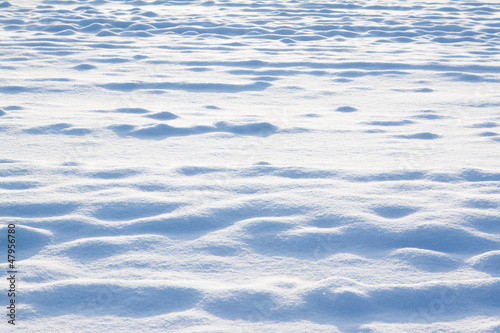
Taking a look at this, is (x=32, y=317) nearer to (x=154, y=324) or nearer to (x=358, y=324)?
(x=154, y=324)

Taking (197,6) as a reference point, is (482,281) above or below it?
below

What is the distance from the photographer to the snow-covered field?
159 cm

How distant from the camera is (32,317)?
4.97 feet

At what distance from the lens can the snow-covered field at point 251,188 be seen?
159 cm

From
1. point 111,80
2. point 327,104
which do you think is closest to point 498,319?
point 327,104

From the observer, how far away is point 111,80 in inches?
155

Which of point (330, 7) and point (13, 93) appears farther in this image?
point (330, 7)

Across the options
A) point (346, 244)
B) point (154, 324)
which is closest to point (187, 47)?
point (346, 244)

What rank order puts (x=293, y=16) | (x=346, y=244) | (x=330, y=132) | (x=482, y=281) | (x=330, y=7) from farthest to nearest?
(x=330, y=7) < (x=293, y=16) < (x=330, y=132) < (x=346, y=244) < (x=482, y=281)

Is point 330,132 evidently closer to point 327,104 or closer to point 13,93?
point 327,104

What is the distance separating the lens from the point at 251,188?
229cm

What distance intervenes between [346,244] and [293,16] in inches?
197

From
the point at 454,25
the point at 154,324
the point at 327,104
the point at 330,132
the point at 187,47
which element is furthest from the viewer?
the point at 454,25

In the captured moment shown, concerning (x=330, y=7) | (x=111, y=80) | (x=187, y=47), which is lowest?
(x=111, y=80)
